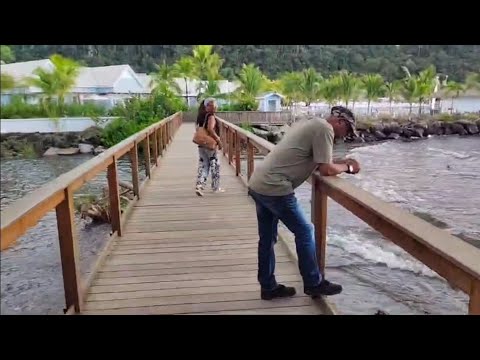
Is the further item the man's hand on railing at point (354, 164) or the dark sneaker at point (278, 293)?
the dark sneaker at point (278, 293)

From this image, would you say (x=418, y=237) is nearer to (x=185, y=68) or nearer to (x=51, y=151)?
(x=51, y=151)

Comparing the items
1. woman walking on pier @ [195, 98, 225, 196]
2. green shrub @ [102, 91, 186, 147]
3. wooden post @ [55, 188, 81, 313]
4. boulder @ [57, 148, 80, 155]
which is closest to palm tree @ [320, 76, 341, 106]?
green shrub @ [102, 91, 186, 147]

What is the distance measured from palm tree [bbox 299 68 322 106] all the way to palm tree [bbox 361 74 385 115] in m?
4.63

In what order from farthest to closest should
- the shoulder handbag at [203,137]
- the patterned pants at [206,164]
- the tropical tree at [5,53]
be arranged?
the patterned pants at [206,164]
the shoulder handbag at [203,137]
the tropical tree at [5,53]

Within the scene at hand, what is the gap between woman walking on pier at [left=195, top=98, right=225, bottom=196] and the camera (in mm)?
5094

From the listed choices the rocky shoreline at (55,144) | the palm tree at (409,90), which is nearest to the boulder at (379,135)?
the palm tree at (409,90)

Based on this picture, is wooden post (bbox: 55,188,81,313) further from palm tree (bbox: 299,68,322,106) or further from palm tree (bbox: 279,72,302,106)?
palm tree (bbox: 279,72,302,106)

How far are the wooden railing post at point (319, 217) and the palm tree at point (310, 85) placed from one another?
3484cm

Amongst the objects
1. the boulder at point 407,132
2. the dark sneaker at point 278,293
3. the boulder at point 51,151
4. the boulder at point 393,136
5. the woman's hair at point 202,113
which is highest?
the woman's hair at point 202,113

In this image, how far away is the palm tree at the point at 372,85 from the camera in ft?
126

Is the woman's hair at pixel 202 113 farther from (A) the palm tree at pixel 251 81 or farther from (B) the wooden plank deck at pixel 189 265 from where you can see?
(A) the palm tree at pixel 251 81

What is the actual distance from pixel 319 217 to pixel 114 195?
1.83 m

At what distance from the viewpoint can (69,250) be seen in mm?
2207
